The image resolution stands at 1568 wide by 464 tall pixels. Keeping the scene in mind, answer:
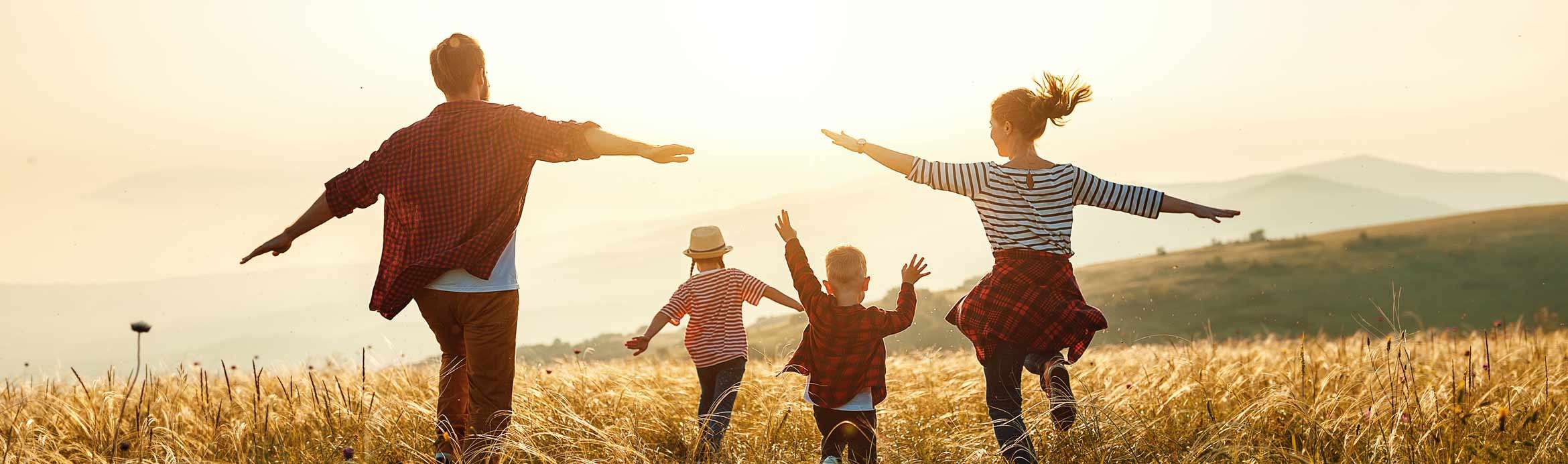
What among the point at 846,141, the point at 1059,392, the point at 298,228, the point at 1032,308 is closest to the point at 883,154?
the point at 846,141

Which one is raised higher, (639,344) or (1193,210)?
(1193,210)

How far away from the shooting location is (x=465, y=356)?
16.3ft

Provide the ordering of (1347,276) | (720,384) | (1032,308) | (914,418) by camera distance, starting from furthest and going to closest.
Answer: (1347,276), (914,418), (720,384), (1032,308)

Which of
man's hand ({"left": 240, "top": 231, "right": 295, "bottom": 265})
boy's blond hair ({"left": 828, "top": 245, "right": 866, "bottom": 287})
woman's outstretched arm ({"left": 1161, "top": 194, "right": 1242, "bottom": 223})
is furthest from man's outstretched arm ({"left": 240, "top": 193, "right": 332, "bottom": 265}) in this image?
woman's outstretched arm ({"left": 1161, "top": 194, "right": 1242, "bottom": 223})

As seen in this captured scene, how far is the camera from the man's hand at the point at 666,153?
4766mm

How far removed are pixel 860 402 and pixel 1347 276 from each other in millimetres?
46135

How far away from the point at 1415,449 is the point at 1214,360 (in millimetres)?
3498

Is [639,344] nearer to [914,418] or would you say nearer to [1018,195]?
[914,418]

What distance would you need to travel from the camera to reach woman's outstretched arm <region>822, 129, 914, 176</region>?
5.05 m

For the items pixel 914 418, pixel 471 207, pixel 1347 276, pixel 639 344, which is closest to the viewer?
pixel 471 207

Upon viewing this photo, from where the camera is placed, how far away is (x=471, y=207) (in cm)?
473

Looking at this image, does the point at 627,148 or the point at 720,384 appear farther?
the point at 720,384

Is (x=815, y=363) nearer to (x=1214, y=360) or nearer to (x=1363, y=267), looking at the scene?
(x=1214, y=360)

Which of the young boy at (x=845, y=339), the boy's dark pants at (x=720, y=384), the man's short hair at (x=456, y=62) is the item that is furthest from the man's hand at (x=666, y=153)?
the boy's dark pants at (x=720, y=384)
